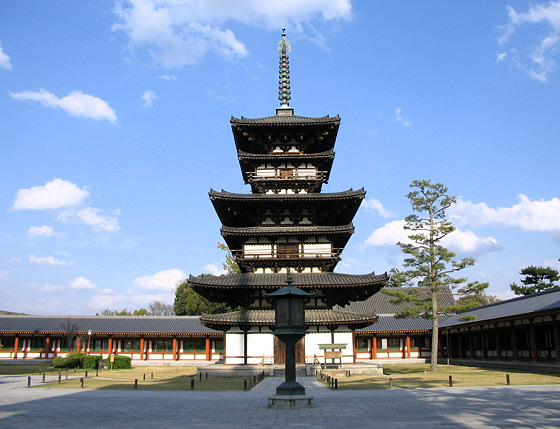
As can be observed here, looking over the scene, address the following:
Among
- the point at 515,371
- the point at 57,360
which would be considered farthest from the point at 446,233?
the point at 57,360

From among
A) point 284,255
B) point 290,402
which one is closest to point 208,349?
point 284,255

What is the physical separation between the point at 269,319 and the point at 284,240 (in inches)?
256

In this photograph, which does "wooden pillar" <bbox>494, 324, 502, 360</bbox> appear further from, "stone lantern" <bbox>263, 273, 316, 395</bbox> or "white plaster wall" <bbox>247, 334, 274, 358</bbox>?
"stone lantern" <bbox>263, 273, 316, 395</bbox>

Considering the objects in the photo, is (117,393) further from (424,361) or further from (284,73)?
(424,361)

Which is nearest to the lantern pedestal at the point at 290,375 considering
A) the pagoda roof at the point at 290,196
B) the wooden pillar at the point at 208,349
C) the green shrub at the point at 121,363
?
the pagoda roof at the point at 290,196

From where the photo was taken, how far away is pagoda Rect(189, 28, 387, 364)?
3316 cm

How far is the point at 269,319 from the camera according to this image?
32250 mm

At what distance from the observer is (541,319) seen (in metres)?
35.7

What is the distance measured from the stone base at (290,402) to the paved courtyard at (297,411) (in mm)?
601

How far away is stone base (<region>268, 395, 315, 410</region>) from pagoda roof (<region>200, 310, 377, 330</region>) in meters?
14.4

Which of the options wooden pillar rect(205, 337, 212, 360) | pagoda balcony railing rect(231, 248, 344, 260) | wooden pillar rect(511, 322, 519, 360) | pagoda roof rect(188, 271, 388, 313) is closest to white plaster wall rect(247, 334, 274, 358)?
pagoda roof rect(188, 271, 388, 313)

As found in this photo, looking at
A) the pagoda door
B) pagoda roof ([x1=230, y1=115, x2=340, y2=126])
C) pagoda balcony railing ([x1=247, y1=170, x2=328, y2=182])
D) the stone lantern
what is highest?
pagoda roof ([x1=230, y1=115, x2=340, y2=126])

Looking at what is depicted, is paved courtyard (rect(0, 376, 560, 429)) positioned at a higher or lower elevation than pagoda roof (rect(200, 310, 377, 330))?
lower

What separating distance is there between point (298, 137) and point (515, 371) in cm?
2555
